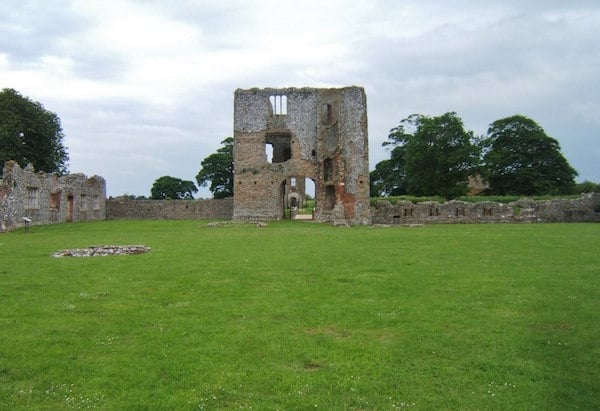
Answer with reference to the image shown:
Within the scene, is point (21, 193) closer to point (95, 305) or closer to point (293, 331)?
point (95, 305)

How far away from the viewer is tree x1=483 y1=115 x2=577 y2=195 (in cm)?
5488

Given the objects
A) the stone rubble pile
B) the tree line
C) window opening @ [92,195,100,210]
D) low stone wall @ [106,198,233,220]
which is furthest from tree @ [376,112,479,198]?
the stone rubble pile

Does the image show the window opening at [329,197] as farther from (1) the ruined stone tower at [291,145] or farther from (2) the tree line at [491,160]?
(2) the tree line at [491,160]

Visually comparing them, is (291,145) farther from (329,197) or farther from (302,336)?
(302,336)

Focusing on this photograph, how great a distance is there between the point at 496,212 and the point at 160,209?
29.3m

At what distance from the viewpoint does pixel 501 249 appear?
17.3 meters

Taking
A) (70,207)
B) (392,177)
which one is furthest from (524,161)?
(70,207)

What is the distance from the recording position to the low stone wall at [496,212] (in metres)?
38.1

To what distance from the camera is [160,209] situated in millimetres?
47281

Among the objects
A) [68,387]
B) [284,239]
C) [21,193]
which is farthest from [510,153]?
[68,387]

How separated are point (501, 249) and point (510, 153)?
144ft

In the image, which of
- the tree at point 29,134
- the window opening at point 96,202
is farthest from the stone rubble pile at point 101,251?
the tree at point 29,134

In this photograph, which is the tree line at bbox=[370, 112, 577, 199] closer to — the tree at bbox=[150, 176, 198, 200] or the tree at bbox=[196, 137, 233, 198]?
the tree at bbox=[196, 137, 233, 198]

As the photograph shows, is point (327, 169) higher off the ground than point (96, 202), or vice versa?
point (327, 169)
